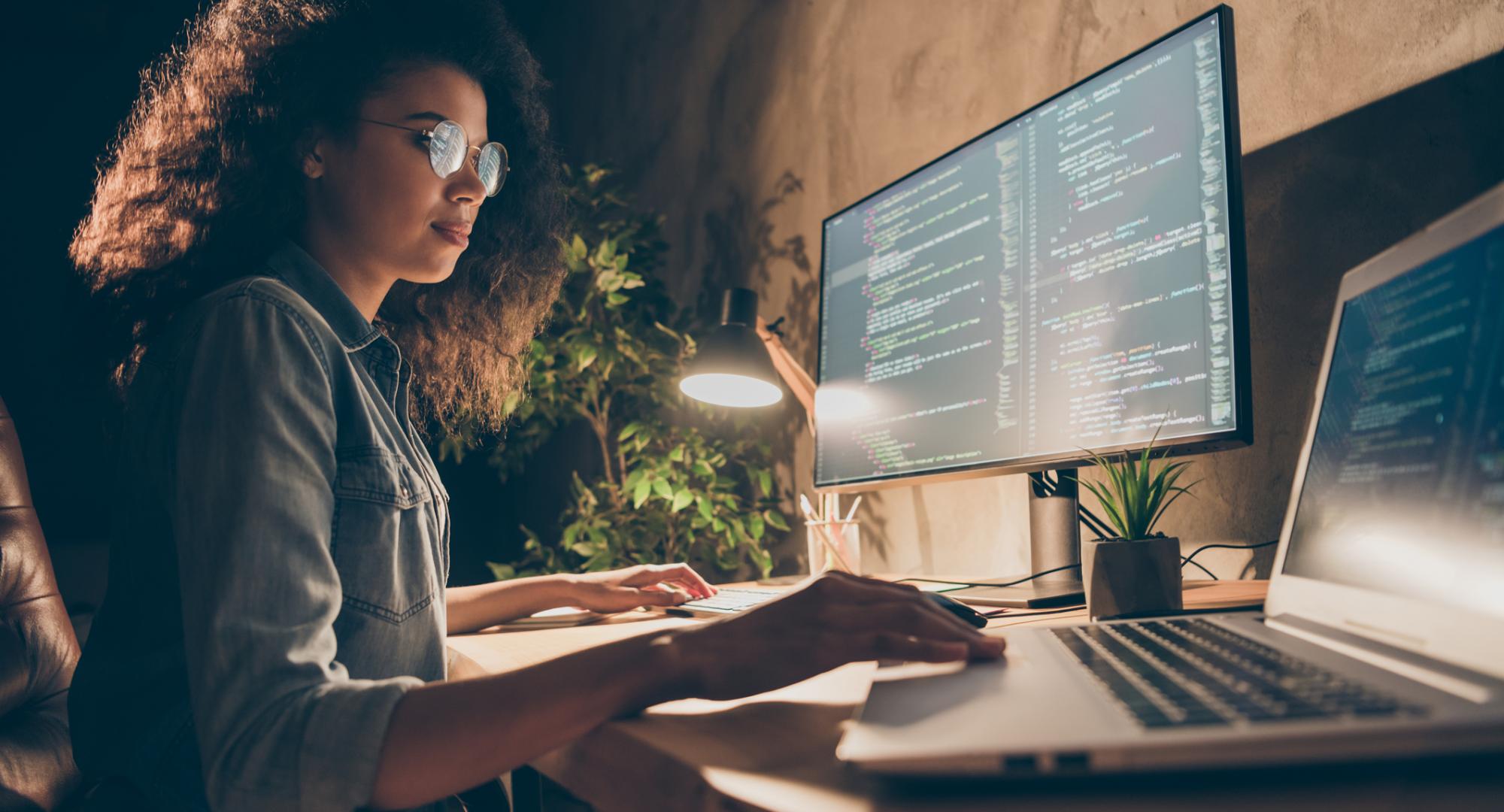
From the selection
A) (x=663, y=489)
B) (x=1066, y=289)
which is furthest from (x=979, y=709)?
(x=663, y=489)

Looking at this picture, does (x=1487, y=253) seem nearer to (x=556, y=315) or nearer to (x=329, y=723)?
(x=329, y=723)

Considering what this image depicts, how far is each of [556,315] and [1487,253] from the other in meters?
2.08

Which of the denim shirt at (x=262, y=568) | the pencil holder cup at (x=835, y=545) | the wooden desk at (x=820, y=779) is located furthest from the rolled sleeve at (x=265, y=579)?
the pencil holder cup at (x=835, y=545)

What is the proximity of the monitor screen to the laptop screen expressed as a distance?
0.56ft

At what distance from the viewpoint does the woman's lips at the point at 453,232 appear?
37.7 inches

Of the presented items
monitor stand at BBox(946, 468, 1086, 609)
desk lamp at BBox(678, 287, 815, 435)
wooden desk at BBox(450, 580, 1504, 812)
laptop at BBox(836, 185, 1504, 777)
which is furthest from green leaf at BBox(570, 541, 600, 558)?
laptop at BBox(836, 185, 1504, 777)

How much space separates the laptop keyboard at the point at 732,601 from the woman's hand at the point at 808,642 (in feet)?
1.44

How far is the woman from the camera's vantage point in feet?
1.55

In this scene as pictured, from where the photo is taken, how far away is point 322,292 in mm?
833

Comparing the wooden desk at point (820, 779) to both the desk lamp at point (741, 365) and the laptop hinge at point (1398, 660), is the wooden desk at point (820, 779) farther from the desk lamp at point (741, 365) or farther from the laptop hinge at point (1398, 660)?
the desk lamp at point (741, 365)

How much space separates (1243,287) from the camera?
0.76 meters

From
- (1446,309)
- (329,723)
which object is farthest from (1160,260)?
(329,723)

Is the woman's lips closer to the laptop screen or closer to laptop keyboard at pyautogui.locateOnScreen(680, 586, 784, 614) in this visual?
laptop keyboard at pyautogui.locateOnScreen(680, 586, 784, 614)

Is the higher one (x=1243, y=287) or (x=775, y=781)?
(x=1243, y=287)
